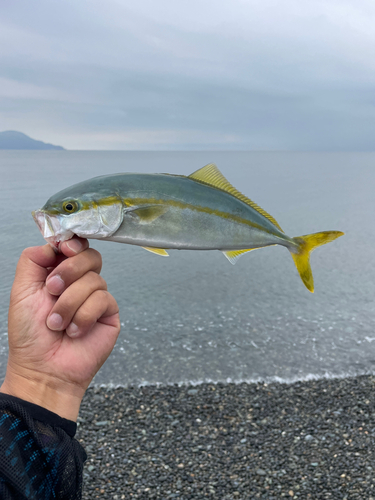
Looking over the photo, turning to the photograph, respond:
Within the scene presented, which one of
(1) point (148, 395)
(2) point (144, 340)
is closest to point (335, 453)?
(1) point (148, 395)

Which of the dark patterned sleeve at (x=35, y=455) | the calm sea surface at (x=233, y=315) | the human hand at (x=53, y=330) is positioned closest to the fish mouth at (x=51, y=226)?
the human hand at (x=53, y=330)

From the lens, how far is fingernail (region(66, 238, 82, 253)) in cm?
207

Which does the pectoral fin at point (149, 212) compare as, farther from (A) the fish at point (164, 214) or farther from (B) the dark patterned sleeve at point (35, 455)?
(B) the dark patterned sleeve at point (35, 455)

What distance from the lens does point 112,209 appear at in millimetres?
1640

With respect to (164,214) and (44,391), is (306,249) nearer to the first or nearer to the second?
(164,214)

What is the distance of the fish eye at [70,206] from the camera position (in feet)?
5.65

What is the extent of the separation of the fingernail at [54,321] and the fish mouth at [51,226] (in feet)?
1.82

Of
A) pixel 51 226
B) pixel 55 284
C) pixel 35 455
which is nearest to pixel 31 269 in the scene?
pixel 55 284

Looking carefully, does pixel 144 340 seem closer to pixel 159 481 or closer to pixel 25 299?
pixel 159 481

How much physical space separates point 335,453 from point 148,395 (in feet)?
11.0

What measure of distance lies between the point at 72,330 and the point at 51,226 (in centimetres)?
79

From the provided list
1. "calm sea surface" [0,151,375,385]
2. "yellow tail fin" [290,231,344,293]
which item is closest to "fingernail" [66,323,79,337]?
"yellow tail fin" [290,231,344,293]

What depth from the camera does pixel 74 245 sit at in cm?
209

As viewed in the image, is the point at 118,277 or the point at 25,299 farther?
the point at 118,277
